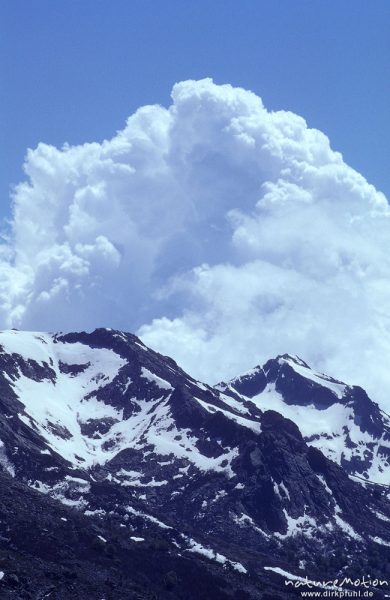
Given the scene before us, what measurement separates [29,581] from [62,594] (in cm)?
824

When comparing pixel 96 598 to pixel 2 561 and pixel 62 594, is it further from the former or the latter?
pixel 2 561

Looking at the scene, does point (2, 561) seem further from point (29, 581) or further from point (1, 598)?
point (1, 598)

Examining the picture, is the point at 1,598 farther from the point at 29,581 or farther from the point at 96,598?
the point at 96,598

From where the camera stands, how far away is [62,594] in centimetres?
19050

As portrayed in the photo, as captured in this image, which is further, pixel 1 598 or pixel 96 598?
pixel 96 598

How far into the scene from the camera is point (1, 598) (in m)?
175

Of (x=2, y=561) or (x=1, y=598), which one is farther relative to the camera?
(x=2, y=561)

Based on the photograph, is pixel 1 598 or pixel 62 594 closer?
pixel 1 598

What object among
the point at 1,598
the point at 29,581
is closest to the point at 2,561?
the point at 29,581

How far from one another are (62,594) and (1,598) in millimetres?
Result: 19020

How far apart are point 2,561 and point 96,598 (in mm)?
24495

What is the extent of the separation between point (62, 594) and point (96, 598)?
30.1 feet

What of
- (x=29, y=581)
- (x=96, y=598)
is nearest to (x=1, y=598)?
(x=29, y=581)

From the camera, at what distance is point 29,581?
7505 inches
